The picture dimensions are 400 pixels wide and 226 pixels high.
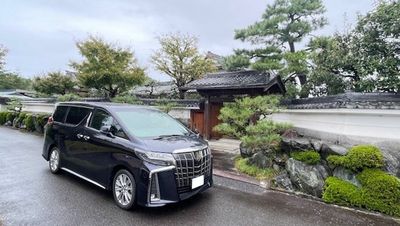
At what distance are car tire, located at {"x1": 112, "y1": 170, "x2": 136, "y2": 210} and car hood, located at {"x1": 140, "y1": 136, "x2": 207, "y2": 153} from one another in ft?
1.79

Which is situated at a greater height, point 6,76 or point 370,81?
point 6,76

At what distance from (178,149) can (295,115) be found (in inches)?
253

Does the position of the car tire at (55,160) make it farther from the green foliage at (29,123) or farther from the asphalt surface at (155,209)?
the green foliage at (29,123)

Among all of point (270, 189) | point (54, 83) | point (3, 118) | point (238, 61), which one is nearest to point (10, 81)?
point (54, 83)

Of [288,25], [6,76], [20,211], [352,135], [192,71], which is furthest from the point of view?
[6,76]

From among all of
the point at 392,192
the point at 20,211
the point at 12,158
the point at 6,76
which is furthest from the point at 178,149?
the point at 6,76

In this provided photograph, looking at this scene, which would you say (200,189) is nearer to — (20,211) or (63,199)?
(63,199)

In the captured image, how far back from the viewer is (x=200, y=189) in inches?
180

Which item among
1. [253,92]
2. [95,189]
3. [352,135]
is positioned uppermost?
[253,92]

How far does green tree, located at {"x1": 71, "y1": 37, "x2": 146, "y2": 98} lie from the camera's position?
15.4 meters

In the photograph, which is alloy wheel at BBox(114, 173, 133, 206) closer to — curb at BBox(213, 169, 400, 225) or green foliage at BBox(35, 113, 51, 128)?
curb at BBox(213, 169, 400, 225)

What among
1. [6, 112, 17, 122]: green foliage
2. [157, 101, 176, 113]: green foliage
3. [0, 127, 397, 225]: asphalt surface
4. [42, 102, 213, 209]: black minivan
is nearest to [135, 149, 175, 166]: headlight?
[42, 102, 213, 209]: black minivan

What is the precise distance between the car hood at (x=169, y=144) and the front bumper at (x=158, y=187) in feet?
0.93

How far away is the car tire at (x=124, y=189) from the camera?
4.08 meters
